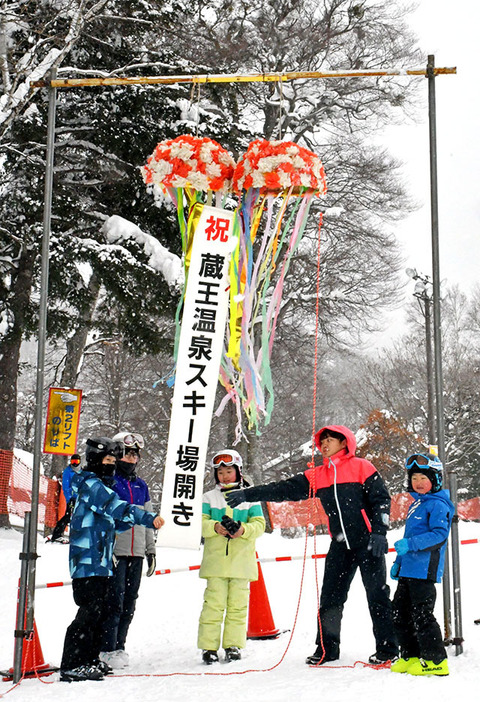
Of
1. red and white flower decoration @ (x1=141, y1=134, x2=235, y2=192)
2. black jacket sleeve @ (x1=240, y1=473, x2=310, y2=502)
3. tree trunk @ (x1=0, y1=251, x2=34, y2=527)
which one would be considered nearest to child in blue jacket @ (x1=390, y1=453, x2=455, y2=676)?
black jacket sleeve @ (x1=240, y1=473, x2=310, y2=502)

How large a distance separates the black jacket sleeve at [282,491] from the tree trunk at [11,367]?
374 inches

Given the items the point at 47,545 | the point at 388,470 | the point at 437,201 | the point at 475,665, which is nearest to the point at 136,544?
the point at 475,665

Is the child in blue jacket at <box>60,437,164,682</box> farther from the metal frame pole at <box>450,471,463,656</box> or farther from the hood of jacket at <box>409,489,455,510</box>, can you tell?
the metal frame pole at <box>450,471,463,656</box>

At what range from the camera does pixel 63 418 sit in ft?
51.4

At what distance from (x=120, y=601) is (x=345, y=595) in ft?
5.29

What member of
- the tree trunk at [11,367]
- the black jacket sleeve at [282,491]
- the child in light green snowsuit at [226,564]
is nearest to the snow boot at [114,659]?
the child in light green snowsuit at [226,564]

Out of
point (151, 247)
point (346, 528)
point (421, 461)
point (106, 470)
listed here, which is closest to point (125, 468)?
point (106, 470)

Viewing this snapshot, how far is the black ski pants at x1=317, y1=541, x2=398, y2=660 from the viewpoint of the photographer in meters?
5.38

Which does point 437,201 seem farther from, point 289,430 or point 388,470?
point 289,430

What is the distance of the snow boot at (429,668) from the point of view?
16.3 ft

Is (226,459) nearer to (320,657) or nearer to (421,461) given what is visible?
(421,461)

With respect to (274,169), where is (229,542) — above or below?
below

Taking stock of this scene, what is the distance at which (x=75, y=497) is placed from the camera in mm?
5422

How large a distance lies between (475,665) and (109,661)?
99.4 inches
